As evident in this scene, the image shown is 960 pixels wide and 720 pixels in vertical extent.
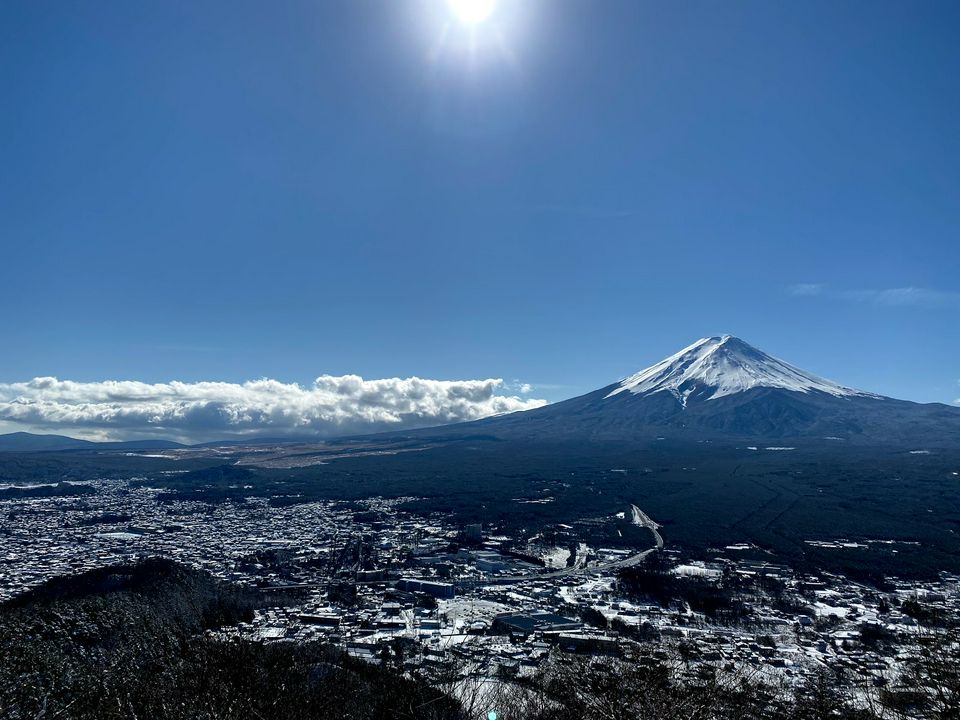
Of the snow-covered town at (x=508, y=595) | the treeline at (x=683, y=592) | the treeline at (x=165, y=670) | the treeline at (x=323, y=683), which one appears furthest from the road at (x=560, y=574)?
the treeline at (x=323, y=683)

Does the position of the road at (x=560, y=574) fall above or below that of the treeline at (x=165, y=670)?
below

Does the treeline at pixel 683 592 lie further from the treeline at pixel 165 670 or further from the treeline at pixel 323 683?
the treeline at pixel 165 670

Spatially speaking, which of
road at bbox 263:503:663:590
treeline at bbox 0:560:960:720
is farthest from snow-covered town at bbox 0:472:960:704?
treeline at bbox 0:560:960:720

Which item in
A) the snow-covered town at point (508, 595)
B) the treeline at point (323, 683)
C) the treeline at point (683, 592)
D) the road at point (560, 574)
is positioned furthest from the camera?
the road at point (560, 574)

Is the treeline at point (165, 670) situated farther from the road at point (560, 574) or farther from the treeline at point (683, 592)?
the treeline at point (683, 592)

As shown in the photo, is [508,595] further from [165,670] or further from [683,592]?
[165,670]

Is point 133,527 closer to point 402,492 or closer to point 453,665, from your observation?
point 402,492

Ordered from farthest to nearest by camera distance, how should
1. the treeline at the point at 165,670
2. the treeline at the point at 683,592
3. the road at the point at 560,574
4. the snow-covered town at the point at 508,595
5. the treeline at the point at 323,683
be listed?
the road at the point at 560,574 → the treeline at the point at 683,592 → the snow-covered town at the point at 508,595 → the treeline at the point at 165,670 → the treeline at the point at 323,683

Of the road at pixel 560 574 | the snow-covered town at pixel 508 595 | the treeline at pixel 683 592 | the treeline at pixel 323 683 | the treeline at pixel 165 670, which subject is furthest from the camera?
the road at pixel 560 574

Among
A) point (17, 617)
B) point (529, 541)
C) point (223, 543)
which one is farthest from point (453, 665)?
point (223, 543)

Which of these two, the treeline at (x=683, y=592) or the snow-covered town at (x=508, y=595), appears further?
the treeline at (x=683, y=592)
